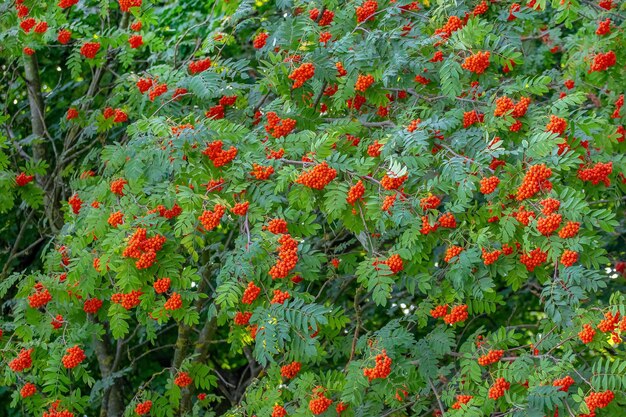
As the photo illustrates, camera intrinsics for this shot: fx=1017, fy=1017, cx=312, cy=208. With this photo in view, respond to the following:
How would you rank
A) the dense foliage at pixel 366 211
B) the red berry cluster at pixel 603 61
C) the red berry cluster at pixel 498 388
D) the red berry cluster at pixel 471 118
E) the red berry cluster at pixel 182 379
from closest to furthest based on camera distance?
the dense foliage at pixel 366 211 < the red berry cluster at pixel 498 388 < the red berry cluster at pixel 471 118 < the red berry cluster at pixel 603 61 < the red berry cluster at pixel 182 379

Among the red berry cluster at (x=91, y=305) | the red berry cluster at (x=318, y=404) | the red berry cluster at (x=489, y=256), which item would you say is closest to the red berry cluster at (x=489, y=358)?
the red berry cluster at (x=489, y=256)

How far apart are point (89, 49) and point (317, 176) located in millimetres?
2462

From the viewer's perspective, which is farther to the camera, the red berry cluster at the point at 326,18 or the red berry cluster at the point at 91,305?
the red berry cluster at the point at 326,18

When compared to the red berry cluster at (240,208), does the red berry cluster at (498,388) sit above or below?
below

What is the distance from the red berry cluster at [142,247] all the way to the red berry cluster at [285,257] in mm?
535

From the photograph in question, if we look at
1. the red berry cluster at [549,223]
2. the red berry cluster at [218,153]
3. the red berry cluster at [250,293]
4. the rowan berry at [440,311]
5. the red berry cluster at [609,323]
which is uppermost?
the red berry cluster at [218,153]

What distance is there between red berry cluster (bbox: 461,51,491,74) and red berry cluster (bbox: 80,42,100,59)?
2.45m

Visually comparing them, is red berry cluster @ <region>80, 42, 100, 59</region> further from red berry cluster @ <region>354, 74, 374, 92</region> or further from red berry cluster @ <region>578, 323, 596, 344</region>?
red berry cluster @ <region>578, 323, 596, 344</region>

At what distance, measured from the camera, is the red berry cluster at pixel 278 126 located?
4.48 metres

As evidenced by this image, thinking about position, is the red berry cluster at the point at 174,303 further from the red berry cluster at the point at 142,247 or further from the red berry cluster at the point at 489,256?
the red berry cluster at the point at 489,256

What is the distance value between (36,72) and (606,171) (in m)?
4.09

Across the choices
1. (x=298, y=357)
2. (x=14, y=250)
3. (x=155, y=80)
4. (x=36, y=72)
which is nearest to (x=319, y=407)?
(x=298, y=357)

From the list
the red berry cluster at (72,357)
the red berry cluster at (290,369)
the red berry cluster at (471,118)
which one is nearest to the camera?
the red berry cluster at (471,118)

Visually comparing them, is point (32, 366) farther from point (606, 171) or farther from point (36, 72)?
point (606, 171)
